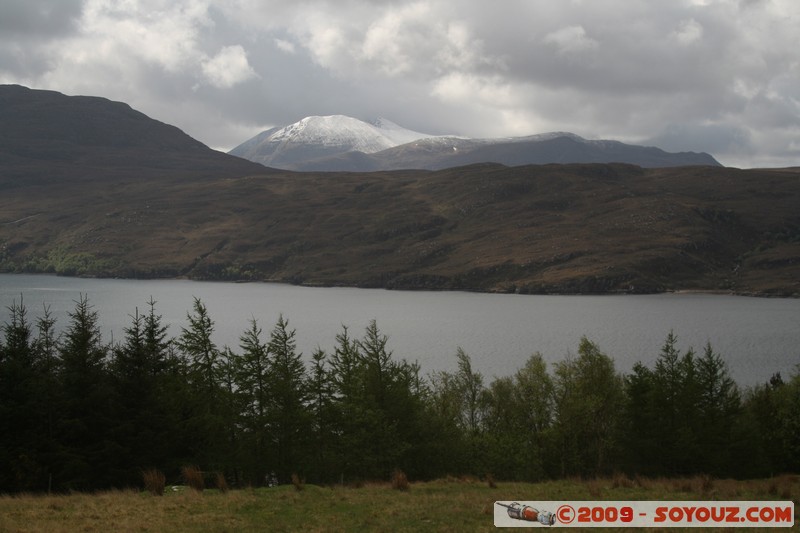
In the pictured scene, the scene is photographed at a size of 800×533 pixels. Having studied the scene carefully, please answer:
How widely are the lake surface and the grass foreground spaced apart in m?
49.1

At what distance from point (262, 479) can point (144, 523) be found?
664 inches

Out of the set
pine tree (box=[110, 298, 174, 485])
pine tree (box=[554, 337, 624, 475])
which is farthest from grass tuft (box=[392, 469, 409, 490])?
pine tree (box=[554, 337, 624, 475])

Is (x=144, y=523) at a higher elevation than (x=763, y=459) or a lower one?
higher

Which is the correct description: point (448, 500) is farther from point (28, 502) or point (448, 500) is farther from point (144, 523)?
point (28, 502)

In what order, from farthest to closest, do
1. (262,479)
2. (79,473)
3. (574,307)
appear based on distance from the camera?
(574,307) → (262,479) → (79,473)

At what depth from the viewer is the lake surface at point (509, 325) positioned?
10119 cm

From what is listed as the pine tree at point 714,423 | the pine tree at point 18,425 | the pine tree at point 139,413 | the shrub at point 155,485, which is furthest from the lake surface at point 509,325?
the shrub at point 155,485

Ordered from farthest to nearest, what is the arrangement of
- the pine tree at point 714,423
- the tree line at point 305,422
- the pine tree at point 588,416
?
the pine tree at point 588,416 < the pine tree at point 714,423 < the tree line at point 305,422

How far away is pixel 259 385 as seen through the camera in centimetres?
3800

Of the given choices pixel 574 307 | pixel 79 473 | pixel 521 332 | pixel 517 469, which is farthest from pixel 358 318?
pixel 79 473

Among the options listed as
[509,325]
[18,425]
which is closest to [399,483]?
[18,425]

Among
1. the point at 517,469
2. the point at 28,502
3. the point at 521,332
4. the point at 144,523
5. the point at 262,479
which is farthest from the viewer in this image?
the point at 521,332

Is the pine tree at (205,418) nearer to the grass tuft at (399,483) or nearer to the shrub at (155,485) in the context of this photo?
the shrub at (155,485)

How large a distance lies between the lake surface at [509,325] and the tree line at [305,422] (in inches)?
1308
